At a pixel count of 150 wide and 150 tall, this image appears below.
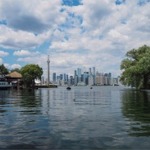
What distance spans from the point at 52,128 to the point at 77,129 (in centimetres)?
165

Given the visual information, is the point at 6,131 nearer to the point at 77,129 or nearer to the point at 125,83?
the point at 77,129

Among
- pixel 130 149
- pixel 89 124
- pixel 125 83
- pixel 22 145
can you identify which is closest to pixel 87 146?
pixel 130 149

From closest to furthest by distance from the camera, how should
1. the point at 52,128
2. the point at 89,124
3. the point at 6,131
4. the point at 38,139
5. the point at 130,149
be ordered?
the point at 130,149, the point at 38,139, the point at 6,131, the point at 52,128, the point at 89,124

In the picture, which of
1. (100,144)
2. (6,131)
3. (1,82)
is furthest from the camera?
(1,82)

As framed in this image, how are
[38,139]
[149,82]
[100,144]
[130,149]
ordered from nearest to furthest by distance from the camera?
1. [130,149]
2. [100,144]
3. [38,139]
4. [149,82]

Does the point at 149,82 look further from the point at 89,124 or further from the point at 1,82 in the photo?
the point at 89,124

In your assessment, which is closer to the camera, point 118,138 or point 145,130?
point 118,138

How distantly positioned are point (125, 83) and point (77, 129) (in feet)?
349

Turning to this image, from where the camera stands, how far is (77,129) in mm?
21172

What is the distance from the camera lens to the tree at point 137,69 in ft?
355

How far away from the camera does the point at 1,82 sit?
16712 centimetres

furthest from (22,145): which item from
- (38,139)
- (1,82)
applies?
A: (1,82)

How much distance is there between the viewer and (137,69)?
112m

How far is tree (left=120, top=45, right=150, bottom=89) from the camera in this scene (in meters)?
108
